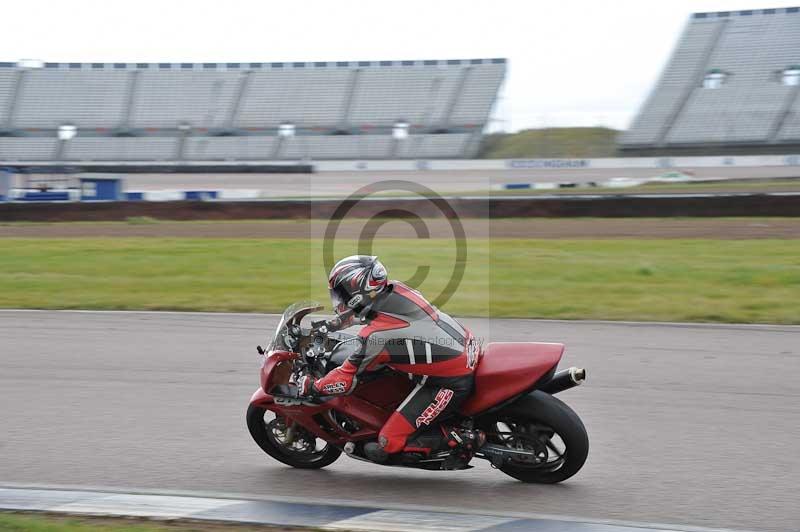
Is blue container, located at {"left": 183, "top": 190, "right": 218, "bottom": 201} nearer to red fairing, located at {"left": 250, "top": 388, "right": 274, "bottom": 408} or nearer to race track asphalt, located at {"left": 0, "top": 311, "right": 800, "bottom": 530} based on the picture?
race track asphalt, located at {"left": 0, "top": 311, "right": 800, "bottom": 530}

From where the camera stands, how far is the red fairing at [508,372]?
504cm

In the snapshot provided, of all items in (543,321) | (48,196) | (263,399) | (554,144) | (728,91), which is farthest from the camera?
(728,91)

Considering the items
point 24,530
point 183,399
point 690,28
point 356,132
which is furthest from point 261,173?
point 24,530

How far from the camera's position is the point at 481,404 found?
5125 mm

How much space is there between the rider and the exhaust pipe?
48cm

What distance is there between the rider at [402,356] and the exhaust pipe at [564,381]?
0.48 metres

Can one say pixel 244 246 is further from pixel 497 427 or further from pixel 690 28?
pixel 690 28

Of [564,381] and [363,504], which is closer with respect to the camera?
[363,504]

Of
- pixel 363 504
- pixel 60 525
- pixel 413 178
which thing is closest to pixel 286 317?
pixel 363 504

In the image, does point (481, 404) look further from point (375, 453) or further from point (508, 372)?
point (375, 453)

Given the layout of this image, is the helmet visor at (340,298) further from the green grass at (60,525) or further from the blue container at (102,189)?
the blue container at (102,189)

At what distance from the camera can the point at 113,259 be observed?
17.1 meters

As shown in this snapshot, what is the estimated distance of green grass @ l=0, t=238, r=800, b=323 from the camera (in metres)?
12.0

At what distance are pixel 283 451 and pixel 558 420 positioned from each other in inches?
73.2
